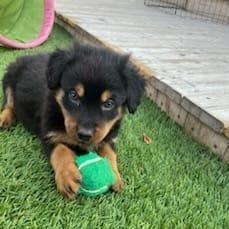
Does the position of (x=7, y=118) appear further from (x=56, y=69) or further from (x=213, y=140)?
(x=213, y=140)

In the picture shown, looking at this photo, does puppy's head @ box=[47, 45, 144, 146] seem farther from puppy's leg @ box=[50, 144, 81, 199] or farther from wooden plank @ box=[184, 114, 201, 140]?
wooden plank @ box=[184, 114, 201, 140]

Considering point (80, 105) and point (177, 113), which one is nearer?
point (80, 105)

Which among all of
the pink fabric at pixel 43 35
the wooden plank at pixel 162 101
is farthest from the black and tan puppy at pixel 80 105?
the pink fabric at pixel 43 35

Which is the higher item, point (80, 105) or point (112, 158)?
point (80, 105)

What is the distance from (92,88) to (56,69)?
0.27 meters

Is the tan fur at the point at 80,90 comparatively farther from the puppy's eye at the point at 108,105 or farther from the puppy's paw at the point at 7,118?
the puppy's paw at the point at 7,118

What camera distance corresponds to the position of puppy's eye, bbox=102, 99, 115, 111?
2.19m

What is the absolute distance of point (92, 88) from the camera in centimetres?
213

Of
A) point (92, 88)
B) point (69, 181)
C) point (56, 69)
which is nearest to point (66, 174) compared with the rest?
point (69, 181)

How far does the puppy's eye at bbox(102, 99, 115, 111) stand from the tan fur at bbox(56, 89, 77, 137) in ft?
0.60

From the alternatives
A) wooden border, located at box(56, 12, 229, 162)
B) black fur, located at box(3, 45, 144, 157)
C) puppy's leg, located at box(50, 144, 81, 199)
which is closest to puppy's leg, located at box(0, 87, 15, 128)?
black fur, located at box(3, 45, 144, 157)

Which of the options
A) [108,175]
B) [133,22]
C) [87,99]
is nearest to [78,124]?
[87,99]

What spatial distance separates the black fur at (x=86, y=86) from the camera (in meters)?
2.14

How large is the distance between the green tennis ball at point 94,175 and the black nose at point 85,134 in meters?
0.15
